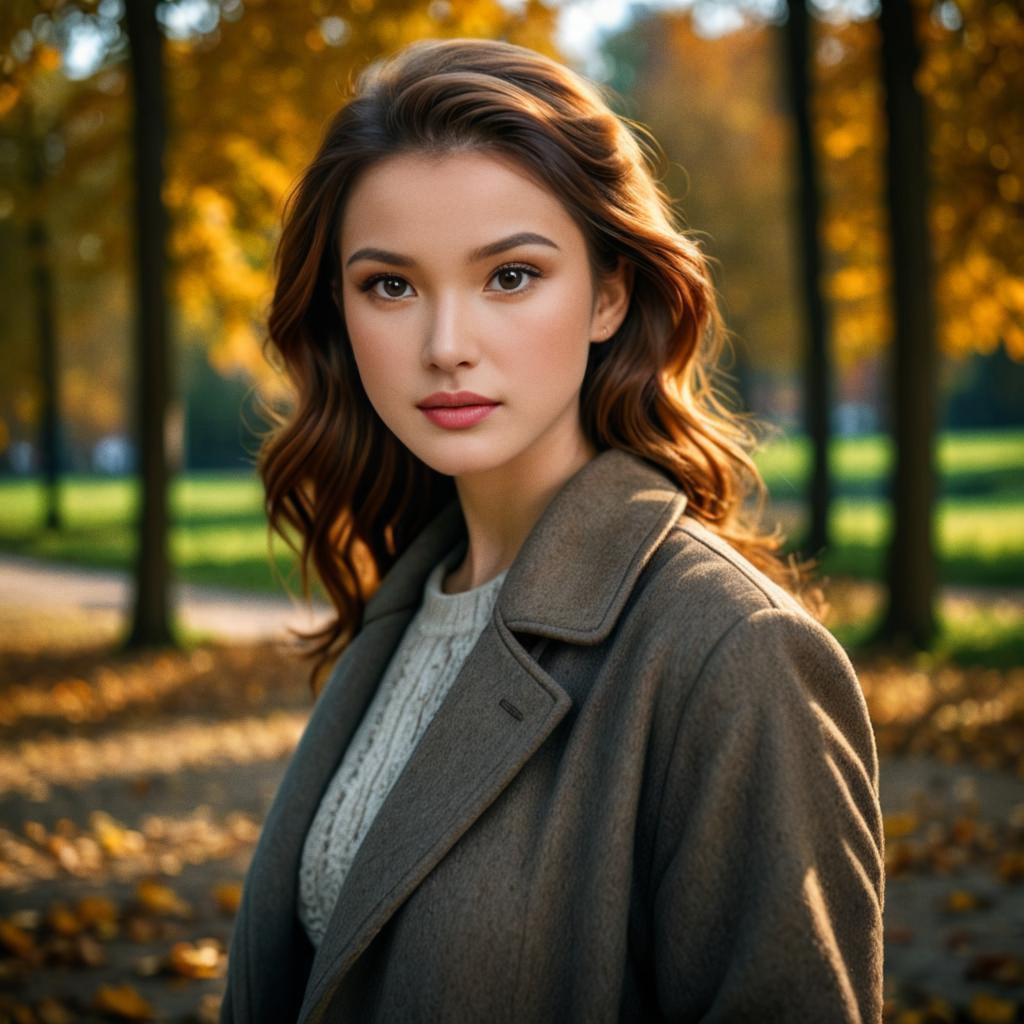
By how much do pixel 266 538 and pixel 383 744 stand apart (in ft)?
34.0

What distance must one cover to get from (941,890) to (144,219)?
302 inches

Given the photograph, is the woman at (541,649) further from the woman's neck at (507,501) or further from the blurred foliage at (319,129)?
the blurred foliage at (319,129)

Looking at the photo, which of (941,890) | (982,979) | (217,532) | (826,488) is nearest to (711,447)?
(982,979)

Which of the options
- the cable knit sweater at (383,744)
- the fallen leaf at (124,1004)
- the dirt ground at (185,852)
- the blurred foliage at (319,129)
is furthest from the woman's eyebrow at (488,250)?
the blurred foliage at (319,129)

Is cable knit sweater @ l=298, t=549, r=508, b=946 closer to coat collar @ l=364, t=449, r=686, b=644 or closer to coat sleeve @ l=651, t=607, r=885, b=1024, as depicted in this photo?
coat collar @ l=364, t=449, r=686, b=644

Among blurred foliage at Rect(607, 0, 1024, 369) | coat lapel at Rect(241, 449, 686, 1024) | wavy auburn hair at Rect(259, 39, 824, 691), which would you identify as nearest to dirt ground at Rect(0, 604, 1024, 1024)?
wavy auburn hair at Rect(259, 39, 824, 691)

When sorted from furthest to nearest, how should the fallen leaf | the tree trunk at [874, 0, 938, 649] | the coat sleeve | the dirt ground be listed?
the tree trunk at [874, 0, 938, 649], the dirt ground, the fallen leaf, the coat sleeve

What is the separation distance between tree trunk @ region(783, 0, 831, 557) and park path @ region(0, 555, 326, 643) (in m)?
5.72

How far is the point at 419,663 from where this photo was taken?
2.29 metres

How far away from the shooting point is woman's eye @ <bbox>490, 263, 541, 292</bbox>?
6.12 ft

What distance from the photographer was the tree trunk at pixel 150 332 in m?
9.05

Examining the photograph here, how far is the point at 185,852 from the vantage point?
511cm

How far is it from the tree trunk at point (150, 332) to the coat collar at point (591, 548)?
813cm

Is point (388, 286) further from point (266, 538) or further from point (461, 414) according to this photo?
point (266, 538)
